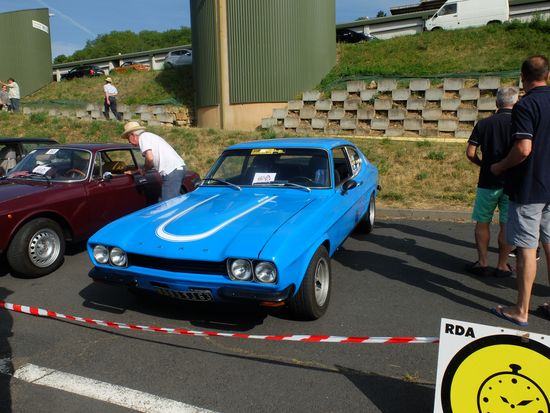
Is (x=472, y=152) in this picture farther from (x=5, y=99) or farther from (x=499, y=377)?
(x=5, y=99)

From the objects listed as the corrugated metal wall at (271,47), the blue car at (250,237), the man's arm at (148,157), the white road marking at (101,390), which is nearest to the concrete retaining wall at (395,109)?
the corrugated metal wall at (271,47)

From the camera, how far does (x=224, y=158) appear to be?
521cm

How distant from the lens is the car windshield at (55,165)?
18.8 ft

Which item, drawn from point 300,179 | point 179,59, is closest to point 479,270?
point 300,179

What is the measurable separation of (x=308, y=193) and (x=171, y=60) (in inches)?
992

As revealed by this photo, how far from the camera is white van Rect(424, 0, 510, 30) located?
2128 cm

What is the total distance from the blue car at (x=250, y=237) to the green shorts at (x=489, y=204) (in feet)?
4.28

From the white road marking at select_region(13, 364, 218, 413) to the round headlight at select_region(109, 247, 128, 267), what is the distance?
0.90m

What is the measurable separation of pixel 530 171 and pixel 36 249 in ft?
16.3

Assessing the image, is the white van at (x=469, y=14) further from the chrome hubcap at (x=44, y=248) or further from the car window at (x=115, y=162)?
the chrome hubcap at (x=44, y=248)

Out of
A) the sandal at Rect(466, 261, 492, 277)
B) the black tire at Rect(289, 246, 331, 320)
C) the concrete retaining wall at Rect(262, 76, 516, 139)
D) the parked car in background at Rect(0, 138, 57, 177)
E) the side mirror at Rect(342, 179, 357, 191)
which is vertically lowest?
the sandal at Rect(466, 261, 492, 277)

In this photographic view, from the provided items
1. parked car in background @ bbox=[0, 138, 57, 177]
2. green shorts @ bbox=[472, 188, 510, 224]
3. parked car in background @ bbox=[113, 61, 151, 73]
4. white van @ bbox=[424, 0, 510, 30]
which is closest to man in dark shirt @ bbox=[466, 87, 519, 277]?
green shorts @ bbox=[472, 188, 510, 224]

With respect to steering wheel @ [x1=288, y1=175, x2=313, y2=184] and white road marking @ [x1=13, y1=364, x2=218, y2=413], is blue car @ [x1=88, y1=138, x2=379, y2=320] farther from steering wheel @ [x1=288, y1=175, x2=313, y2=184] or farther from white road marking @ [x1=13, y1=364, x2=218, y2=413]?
white road marking @ [x1=13, y1=364, x2=218, y2=413]

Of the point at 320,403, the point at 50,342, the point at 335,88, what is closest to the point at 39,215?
the point at 50,342
